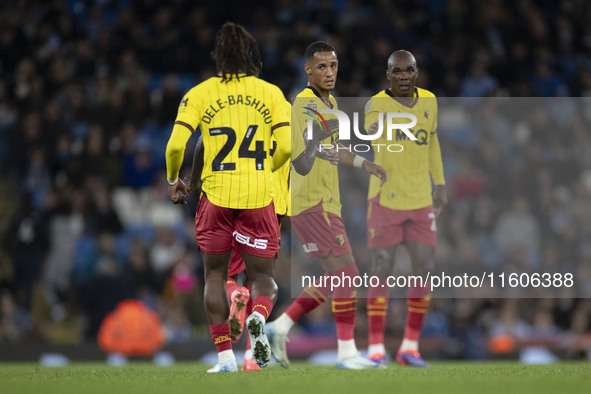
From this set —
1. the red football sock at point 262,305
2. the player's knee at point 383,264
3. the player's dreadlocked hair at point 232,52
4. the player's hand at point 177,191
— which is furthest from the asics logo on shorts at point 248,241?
the player's knee at point 383,264

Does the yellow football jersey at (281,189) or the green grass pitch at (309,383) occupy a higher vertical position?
the yellow football jersey at (281,189)

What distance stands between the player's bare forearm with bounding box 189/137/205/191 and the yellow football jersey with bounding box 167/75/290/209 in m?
0.16

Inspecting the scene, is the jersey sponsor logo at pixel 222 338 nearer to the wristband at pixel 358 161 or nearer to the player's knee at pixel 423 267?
the wristband at pixel 358 161

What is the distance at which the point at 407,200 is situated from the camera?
8.54m

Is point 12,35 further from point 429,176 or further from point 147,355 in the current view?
point 429,176

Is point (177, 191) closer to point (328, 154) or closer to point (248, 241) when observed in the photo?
point (248, 241)

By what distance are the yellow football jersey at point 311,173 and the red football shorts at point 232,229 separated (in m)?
1.26

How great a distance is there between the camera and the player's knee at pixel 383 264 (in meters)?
8.51

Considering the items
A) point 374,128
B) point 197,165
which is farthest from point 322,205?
point 197,165

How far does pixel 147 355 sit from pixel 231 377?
19.0 ft

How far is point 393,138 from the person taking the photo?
848 centimetres

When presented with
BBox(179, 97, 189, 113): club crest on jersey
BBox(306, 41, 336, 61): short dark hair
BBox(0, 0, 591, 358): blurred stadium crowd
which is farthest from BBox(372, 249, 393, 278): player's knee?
BBox(179, 97, 189, 113): club crest on jersey

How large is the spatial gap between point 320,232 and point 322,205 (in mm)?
243

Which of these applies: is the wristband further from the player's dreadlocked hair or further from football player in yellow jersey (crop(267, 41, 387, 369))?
the player's dreadlocked hair
